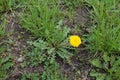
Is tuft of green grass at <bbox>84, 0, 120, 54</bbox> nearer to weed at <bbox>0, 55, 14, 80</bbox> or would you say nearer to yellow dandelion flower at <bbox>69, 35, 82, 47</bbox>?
yellow dandelion flower at <bbox>69, 35, 82, 47</bbox>

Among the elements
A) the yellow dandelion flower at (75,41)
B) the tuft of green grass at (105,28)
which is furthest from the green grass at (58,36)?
the yellow dandelion flower at (75,41)

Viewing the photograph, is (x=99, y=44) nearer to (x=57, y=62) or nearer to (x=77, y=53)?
(x=77, y=53)

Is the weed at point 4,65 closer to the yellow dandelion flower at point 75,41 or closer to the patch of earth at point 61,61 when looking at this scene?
the patch of earth at point 61,61

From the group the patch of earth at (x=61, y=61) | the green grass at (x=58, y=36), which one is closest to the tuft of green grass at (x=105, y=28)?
the green grass at (x=58, y=36)

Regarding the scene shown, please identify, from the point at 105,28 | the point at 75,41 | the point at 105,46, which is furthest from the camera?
the point at 105,28

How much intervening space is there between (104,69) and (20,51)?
0.84m

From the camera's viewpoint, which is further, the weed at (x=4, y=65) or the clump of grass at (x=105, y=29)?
the clump of grass at (x=105, y=29)

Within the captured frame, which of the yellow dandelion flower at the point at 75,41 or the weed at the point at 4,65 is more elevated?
the yellow dandelion flower at the point at 75,41

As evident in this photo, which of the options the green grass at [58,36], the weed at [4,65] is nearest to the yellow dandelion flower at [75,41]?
the green grass at [58,36]

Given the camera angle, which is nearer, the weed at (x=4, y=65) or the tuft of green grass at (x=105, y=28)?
the weed at (x=4, y=65)

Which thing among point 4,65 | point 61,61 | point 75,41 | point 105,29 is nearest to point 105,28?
point 105,29

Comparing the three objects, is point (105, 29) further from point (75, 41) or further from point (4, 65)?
point (4, 65)

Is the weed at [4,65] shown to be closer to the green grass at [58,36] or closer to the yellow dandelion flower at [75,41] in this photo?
the green grass at [58,36]

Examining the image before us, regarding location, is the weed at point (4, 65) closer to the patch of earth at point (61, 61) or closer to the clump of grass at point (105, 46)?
the patch of earth at point (61, 61)
